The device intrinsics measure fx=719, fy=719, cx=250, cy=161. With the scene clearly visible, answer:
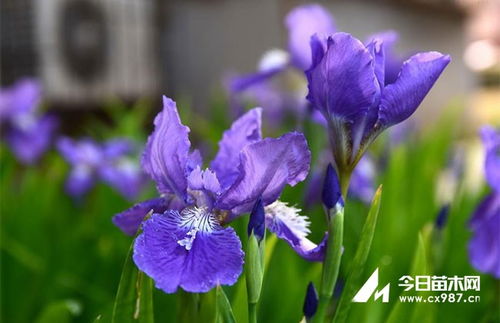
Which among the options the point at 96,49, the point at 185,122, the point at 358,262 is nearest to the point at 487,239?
the point at 358,262

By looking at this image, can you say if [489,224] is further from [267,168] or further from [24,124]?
[24,124]

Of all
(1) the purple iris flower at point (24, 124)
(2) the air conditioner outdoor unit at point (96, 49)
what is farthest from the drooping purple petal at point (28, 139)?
(2) the air conditioner outdoor unit at point (96, 49)

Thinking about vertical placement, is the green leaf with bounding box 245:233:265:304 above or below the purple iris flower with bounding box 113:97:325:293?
below

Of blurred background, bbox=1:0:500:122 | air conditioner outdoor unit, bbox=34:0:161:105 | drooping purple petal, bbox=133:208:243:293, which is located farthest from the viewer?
air conditioner outdoor unit, bbox=34:0:161:105

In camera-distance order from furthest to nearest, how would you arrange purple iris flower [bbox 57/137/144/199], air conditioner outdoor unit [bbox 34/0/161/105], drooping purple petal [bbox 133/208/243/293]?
air conditioner outdoor unit [bbox 34/0/161/105]
purple iris flower [bbox 57/137/144/199]
drooping purple petal [bbox 133/208/243/293]

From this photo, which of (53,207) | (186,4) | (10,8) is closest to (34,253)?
(53,207)

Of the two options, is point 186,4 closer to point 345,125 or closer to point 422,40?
point 422,40

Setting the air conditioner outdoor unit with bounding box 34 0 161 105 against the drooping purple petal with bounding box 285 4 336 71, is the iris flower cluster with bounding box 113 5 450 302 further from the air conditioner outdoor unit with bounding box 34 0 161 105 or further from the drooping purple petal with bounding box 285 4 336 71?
the air conditioner outdoor unit with bounding box 34 0 161 105

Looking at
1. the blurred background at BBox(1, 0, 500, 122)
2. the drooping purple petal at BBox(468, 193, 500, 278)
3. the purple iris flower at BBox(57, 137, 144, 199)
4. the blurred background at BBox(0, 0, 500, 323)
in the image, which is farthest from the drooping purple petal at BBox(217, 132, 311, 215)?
the blurred background at BBox(1, 0, 500, 122)
